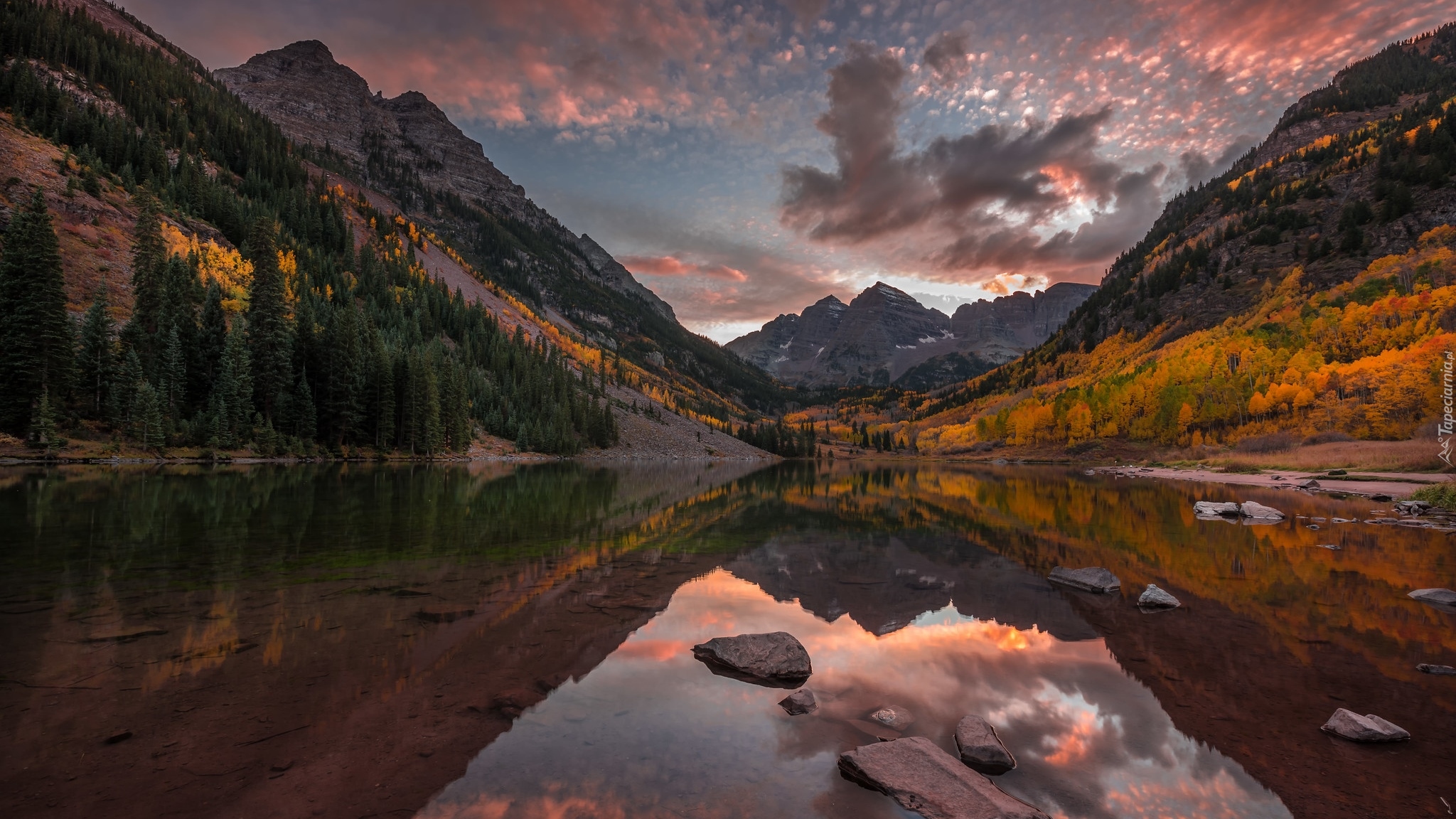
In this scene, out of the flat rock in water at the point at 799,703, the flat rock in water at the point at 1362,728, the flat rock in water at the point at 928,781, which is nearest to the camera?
the flat rock in water at the point at 928,781

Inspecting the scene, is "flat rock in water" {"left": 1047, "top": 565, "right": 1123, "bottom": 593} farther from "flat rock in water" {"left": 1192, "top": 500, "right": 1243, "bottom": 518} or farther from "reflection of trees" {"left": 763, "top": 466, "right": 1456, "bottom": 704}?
"flat rock in water" {"left": 1192, "top": 500, "right": 1243, "bottom": 518}

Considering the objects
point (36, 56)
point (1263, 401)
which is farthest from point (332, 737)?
point (36, 56)

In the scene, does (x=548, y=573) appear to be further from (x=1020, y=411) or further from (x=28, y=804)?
(x=1020, y=411)

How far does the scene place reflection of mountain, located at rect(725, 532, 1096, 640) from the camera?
47.4 feet

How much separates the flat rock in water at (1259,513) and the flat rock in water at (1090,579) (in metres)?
21.0

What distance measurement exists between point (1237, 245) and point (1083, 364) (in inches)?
2079

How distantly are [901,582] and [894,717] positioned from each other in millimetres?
10256

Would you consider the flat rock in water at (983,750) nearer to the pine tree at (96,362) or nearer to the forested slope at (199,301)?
the forested slope at (199,301)

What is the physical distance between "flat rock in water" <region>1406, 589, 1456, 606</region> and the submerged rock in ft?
54.5

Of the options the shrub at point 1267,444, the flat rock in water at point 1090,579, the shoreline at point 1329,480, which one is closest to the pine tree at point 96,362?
the flat rock in water at point 1090,579

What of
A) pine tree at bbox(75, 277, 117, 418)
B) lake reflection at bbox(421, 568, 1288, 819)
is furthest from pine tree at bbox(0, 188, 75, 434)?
lake reflection at bbox(421, 568, 1288, 819)

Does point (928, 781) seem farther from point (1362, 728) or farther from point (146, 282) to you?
point (146, 282)

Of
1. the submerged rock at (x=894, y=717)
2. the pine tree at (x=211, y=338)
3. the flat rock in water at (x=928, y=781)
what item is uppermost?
the pine tree at (x=211, y=338)

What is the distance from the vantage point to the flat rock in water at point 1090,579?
53.8 feet
